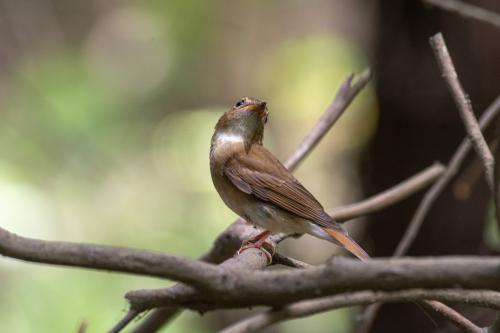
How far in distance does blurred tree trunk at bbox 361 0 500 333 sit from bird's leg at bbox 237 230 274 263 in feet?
5.57

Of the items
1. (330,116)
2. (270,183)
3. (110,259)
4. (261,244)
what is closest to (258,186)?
(270,183)

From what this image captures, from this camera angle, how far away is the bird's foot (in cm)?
232

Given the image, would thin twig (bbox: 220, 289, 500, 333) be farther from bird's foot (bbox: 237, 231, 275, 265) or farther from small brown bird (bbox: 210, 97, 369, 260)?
small brown bird (bbox: 210, 97, 369, 260)

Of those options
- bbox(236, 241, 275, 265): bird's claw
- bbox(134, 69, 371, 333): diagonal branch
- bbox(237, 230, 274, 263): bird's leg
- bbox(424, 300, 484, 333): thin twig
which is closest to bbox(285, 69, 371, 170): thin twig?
bbox(134, 69, 371, 333): diagonal branch

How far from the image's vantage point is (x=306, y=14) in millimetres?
7930

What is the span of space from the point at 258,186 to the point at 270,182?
0.20ft

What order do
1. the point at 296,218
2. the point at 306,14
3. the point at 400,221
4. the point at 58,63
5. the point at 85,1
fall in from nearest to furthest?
the point at 296,218
the point at 400,221
the point at 58,63
the point at 306,14
the point at 85,1

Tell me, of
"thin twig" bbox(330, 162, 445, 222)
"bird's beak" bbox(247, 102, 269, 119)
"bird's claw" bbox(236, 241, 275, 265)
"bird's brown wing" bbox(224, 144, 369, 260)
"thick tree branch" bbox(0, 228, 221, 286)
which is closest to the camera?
"thick tree branch" bbox(0, 228, 221, 286)

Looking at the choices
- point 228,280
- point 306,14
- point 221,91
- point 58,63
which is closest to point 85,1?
point 221,91

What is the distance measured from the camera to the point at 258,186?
327 cm

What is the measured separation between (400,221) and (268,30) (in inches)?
149

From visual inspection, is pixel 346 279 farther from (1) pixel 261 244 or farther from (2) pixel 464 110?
(1) pixel 261 244

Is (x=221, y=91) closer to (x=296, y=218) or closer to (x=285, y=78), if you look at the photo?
(x=285, y=78)

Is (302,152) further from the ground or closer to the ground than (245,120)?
closer to the ground
